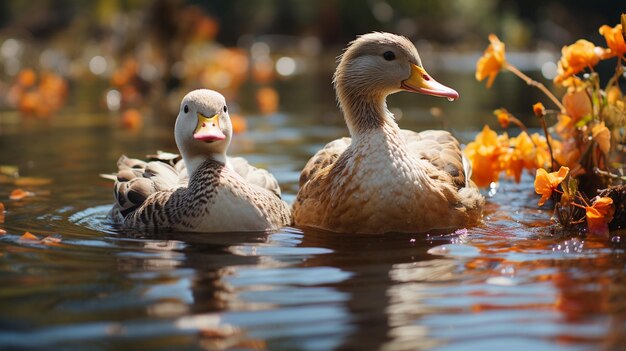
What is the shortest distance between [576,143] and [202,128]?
2739 millimetres

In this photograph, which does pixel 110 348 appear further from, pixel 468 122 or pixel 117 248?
pixel 468 122

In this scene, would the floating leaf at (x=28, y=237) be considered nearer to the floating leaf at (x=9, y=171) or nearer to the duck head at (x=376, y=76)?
the duck head at (x=376, y=76)

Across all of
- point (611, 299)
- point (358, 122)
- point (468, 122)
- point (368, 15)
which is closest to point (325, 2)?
point (368, 15)

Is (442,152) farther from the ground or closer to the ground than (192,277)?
farther from the ground

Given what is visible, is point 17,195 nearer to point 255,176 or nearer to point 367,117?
point 255,176

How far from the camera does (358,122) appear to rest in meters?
6.61

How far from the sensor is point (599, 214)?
5812 mm

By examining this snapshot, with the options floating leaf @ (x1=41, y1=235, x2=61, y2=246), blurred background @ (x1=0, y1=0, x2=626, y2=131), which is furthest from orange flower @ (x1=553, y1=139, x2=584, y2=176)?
floating leaf @ (x1=41, y1=235, x2=61, y2=246)

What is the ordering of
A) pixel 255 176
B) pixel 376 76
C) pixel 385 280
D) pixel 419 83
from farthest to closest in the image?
1. pixel 255 176
2. pixel 376 76
3. pixel 419 83
4. pixel 385 280

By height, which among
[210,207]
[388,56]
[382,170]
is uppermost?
[388,56]

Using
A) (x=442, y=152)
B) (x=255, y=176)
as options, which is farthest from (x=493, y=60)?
(x=255, y=176)

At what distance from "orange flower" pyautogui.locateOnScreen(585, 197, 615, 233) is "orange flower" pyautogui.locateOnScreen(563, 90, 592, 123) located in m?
1.08

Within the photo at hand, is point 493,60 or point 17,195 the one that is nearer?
point 493,60

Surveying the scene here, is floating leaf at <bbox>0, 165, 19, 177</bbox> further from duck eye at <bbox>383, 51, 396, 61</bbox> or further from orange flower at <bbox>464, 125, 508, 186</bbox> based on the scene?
orange flower at <bbox>464, 125, 508, 186</bbox>
